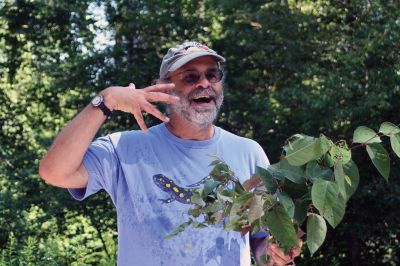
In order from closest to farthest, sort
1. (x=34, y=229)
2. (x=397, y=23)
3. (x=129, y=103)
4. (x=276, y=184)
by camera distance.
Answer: (x=276, y=184), (x=129, y=103), (x=397, y=23), (x=34, y=229)

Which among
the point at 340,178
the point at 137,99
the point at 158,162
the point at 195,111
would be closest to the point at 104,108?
the point at 137,99

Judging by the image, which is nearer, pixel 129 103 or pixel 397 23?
pixel 129 103

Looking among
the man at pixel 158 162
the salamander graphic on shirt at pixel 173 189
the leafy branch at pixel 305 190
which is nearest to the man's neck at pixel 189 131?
the man at pixel 158 162

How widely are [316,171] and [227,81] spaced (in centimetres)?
648

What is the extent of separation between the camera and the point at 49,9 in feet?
28.2

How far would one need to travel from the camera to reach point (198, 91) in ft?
9.76

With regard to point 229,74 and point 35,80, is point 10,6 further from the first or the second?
point 229,74

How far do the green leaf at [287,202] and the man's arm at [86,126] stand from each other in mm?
718

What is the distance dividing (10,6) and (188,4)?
2.13 meters

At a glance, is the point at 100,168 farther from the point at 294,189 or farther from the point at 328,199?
the point at 328,199

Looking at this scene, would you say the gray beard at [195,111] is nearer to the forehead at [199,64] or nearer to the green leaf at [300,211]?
the forehead at [199,64]

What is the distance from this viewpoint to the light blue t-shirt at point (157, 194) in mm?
2676

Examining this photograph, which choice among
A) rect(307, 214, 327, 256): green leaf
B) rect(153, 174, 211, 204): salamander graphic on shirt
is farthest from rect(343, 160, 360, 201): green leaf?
rect(153, 174, 211, 204): salamander graphic on shirt

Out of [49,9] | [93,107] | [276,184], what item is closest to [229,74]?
[49,9]
